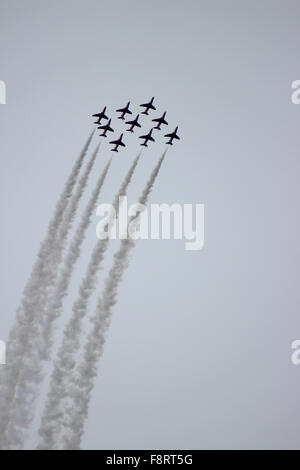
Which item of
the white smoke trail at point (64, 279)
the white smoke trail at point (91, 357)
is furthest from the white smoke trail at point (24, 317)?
the white smoke trail at point (91, 357)

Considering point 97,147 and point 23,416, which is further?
point 97,147

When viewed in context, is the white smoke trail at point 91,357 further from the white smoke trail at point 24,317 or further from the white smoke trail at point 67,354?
the white smoke trail at point 24,317

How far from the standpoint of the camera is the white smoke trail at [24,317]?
68125mm

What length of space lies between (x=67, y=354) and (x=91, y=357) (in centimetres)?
428

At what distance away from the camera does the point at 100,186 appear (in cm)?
7950

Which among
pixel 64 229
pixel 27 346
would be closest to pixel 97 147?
pixel 64 229

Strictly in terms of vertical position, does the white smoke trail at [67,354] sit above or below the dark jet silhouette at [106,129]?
below

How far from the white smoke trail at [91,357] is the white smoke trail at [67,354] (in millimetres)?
1869

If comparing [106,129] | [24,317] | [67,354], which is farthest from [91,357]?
[106,129]

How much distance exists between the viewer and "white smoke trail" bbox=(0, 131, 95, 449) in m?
68.1

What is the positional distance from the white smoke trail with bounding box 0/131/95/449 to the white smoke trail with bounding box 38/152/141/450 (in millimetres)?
5916

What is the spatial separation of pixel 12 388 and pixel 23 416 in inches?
169
